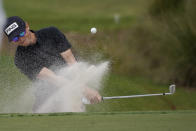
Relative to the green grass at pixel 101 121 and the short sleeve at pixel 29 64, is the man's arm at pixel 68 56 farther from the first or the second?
the green grass at pixel 101 121

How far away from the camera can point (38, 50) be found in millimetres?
6465

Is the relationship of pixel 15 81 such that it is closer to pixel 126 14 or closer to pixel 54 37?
pixel 54 37

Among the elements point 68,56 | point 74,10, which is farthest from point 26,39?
point 74,10

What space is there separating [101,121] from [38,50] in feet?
5.64

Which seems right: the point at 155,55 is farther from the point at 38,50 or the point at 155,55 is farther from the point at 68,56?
the point at 38,50

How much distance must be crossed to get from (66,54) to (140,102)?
380 centimetres

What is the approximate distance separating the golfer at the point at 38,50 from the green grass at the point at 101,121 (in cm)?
104

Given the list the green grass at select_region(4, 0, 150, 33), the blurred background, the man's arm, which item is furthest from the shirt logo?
the green grass at select_region(4, 0, 150, 33)

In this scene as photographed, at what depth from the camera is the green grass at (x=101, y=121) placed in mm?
4789

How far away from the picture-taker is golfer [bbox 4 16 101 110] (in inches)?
250

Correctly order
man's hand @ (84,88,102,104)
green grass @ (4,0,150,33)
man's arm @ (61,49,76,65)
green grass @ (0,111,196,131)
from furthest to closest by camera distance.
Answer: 1. green grass @ (4,0,150,33)
2. man's arm @ (61,49,76,65)
3. man's hand @ (84,88,102,104)
4. green grass @ (0,111,196,131)

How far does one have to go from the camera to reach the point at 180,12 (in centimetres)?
1234

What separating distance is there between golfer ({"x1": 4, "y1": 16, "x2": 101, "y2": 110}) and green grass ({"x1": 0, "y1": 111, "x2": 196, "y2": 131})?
1043 millimetres

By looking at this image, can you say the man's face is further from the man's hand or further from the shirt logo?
the man's hand
